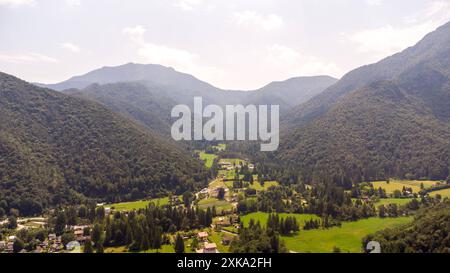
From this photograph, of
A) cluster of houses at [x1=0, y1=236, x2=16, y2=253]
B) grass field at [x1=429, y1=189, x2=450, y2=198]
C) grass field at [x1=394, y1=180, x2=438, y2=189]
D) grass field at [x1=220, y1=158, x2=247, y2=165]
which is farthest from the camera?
grass field at [x1=220, y1=158, x2=247, y2=165]

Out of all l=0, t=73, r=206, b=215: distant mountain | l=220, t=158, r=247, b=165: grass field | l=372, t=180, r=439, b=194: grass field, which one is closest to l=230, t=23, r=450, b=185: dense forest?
l=372, t=180, r=439, b=194: grass field

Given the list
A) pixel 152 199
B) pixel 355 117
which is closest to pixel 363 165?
pixel 355 117

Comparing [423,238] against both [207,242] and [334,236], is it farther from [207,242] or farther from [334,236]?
[207,242]

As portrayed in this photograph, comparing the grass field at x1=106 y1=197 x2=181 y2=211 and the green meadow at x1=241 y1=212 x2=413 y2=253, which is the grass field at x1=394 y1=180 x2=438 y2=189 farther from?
the grass field at x1=106 y1=197 x2=181 y2=211

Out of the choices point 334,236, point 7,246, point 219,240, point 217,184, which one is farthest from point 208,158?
point 7,246
